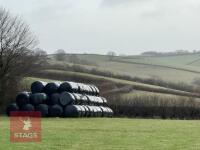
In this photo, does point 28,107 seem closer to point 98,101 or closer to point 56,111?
point 56,111

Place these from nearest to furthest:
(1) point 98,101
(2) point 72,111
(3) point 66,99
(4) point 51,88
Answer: (2) point 72,111 < (3) point 66,99 < (4) point 51,88 < (1) point 98,101

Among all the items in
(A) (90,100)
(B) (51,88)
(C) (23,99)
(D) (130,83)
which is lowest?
(A) (90,100)

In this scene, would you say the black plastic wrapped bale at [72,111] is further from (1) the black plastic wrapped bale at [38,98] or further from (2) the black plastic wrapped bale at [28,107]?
(2) the black plastic wrapped bale at [28,107]

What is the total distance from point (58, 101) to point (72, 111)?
1936mm

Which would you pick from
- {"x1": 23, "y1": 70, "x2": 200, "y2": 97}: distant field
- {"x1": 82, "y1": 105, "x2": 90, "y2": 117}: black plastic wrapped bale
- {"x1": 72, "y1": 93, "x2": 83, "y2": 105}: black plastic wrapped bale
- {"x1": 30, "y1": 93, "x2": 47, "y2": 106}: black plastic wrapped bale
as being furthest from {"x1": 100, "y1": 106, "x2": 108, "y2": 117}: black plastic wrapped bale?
{"x1": 23, "y1": 70, "x2": 200, "y2": 97}: distant field

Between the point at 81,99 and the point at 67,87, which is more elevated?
the point at 67,87

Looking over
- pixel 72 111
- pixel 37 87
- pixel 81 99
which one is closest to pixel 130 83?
pixel 37 87

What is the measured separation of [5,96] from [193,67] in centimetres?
5419

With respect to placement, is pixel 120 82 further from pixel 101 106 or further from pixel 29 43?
pixel 101 106

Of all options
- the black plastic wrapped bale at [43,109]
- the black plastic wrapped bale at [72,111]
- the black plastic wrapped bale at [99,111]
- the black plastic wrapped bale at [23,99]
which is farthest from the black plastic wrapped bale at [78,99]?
the black plastic wrapped bale at [23,99]

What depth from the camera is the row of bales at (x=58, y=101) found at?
133ft

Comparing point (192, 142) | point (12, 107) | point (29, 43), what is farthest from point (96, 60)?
point (192, 142)

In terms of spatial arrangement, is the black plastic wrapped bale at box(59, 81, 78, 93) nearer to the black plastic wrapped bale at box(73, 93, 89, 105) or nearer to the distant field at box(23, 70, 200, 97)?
the black plastic wrapped bale at box(73, 93, 89, 105)

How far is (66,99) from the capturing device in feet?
134
